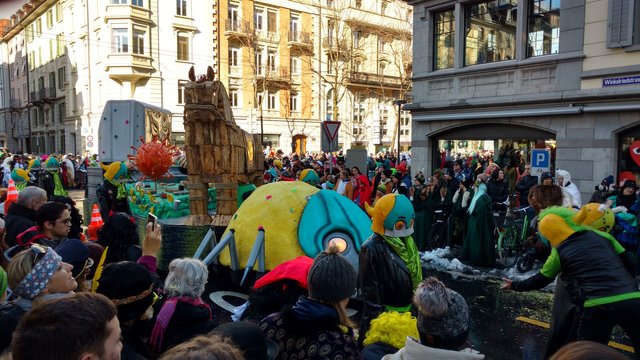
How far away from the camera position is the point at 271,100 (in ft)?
127

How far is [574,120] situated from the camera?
42.1ft

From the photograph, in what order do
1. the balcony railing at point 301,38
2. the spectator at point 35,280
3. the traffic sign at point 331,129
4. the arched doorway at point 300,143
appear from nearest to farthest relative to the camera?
the spectator at point 35,280, the traffic sign at point 331,129, the balcony railing at point 301,38, the arched doorway at point 300,143

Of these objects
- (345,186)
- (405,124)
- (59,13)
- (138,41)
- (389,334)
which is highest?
(59,13)

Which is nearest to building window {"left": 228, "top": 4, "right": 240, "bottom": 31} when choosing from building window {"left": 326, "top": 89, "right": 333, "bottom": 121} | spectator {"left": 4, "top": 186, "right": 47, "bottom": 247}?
building window {"left": 326, "top": 89, "right": 333, "bottom": 121}

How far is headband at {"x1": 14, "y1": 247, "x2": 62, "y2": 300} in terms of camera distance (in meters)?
2.54

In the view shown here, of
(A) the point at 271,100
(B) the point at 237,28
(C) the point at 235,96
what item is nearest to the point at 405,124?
(A) the point at 271,100

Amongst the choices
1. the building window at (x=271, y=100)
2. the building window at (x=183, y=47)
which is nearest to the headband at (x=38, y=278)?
the building window at (x=183, y=47)

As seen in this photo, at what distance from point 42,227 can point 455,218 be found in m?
7.84

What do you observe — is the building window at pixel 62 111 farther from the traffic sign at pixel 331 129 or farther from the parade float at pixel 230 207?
the traffic sign at pixel 331 129

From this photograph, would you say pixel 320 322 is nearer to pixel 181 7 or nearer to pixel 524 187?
pixel 524 187

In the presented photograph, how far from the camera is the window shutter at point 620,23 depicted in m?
11.6

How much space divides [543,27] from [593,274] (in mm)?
11911

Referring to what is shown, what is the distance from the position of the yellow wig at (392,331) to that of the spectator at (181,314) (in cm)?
93

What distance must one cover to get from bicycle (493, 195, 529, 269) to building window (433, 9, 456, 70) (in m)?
7.61
